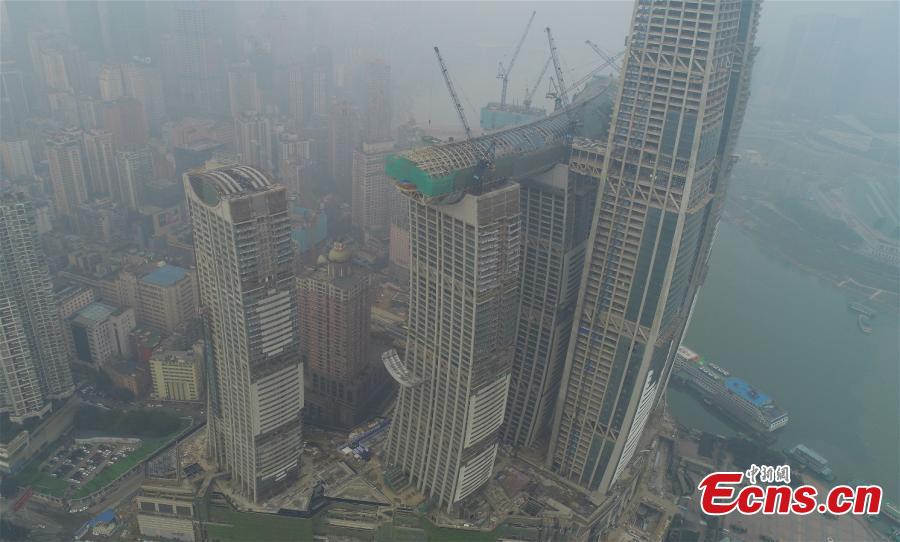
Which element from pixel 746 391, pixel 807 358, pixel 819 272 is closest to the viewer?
pixel 746 391

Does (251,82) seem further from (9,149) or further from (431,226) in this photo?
(431,226)

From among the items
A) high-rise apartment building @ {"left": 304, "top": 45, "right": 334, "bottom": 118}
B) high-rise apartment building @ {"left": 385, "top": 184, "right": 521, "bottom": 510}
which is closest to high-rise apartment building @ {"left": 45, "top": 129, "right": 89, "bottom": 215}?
high-rise apartment building @ {"left": 304, "top": 45, "right": 334, "bottom": 118}

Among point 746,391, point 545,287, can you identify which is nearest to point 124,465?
point 545,287

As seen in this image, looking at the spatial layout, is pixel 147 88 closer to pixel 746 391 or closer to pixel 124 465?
pixel 124 465

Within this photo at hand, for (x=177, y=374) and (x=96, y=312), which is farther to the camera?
(x=96, y=312)

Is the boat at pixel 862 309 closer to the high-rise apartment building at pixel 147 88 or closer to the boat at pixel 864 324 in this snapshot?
the boat at pixel 864 324

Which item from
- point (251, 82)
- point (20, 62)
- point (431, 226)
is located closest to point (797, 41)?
point (251, 82)
